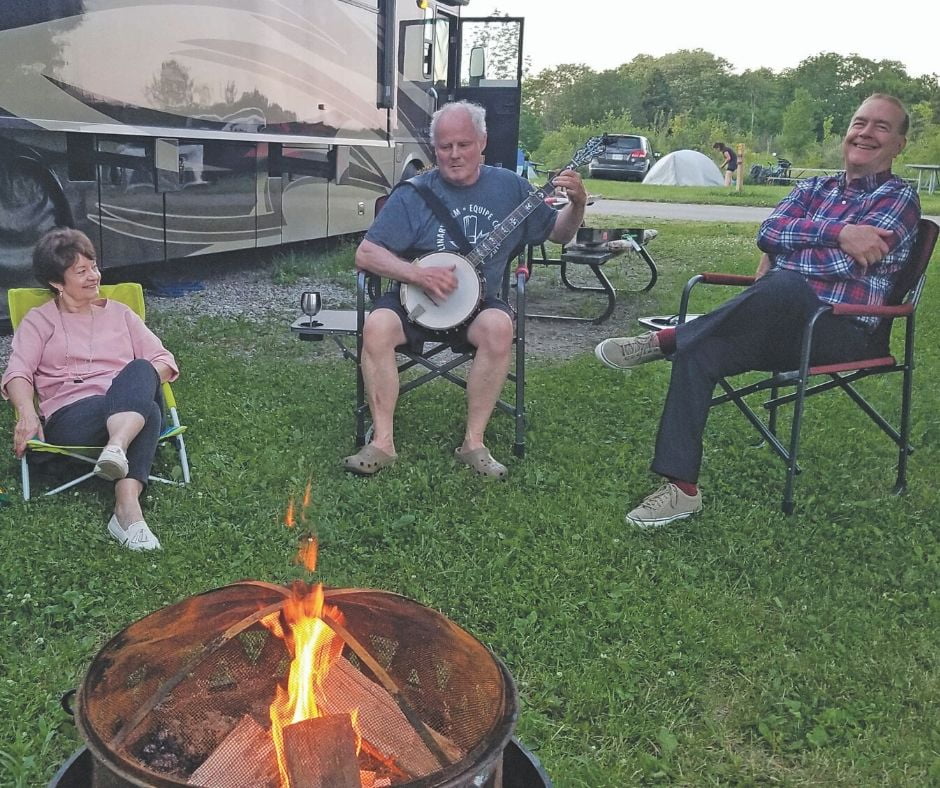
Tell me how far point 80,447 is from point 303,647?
1963mm

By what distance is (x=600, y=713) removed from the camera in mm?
2236

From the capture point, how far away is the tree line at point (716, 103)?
35250mm

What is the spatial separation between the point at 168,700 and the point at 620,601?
1518 mm

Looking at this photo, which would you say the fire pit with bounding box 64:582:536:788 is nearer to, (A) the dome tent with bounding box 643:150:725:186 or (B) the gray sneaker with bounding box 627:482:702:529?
(B) the gray sneaker with bounding box 627:482:702:529

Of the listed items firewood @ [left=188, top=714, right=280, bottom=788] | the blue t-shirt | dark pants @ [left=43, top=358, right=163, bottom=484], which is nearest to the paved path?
the blue t-shirt

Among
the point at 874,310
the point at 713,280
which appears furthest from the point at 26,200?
the point at 874,310

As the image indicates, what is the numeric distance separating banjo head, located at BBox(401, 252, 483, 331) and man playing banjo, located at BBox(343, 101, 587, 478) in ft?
0.04

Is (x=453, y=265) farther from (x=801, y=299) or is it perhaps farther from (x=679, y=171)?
(x=679, y=171)

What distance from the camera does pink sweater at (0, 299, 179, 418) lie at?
328 cm

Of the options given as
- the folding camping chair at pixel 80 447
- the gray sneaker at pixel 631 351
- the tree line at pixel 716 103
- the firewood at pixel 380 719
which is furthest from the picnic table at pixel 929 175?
the firewood at pixel 380 719

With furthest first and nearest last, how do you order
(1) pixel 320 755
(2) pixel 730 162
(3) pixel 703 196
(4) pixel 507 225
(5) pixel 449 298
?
(2) pixel 730 162
(3) pixel 703 196
(4) pixel 507 225
(5) pixel 449 298
(1) pixel 320 755

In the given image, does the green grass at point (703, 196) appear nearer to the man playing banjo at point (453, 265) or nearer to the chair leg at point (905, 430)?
the chair leg at point (905, 430)

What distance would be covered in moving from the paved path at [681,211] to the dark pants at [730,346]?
1185 centimetres

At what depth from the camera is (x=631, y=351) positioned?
3.59 metres
